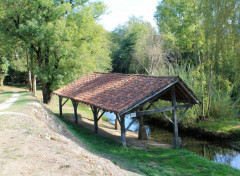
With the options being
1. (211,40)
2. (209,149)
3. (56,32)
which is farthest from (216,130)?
(56,32)

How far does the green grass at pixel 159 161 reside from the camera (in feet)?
28.0

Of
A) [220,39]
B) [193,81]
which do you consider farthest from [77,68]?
[220,39]

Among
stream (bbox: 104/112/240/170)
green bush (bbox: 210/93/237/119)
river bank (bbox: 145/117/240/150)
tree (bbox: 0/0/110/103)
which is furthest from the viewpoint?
tree (bbox: 0/0/110/103)

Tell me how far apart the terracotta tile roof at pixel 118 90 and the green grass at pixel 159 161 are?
6.18 feet

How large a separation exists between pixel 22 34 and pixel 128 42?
23686 mm

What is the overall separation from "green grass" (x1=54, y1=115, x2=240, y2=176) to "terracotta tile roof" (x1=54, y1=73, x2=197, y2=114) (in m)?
1.88

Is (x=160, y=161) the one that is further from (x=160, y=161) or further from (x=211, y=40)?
(x=211, y=40)

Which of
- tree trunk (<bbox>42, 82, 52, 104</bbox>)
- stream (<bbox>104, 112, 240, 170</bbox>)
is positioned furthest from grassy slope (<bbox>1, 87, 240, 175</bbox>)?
tree trunk (<bbox>42, 82, 52, 104</bbox>)

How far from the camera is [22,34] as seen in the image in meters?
21.3

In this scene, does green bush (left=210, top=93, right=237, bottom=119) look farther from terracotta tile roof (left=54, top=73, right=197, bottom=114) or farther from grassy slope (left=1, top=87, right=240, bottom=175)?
grassy slope (left=1, top=87, right=240, bottom=175)

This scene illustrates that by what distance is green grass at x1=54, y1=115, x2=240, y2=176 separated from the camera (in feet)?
28.0

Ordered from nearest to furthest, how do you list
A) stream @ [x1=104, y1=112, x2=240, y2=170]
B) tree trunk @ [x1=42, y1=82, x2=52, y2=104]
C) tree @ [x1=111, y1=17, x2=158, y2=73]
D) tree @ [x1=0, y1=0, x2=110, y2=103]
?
stream @ [x1=104, y1=112, x2=240, y2=170], tree @ [x1=0, y1=0, x2=110, y2=103], tree trunk @ [x1=42, y1=82, x2=52, y2=104], tree @ [x1=111, y1=17, x2=158, y2=73]

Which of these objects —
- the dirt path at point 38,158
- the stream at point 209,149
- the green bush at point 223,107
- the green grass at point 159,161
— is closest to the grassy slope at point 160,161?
the green grass at point 159,161

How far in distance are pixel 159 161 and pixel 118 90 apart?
4.51 metres
